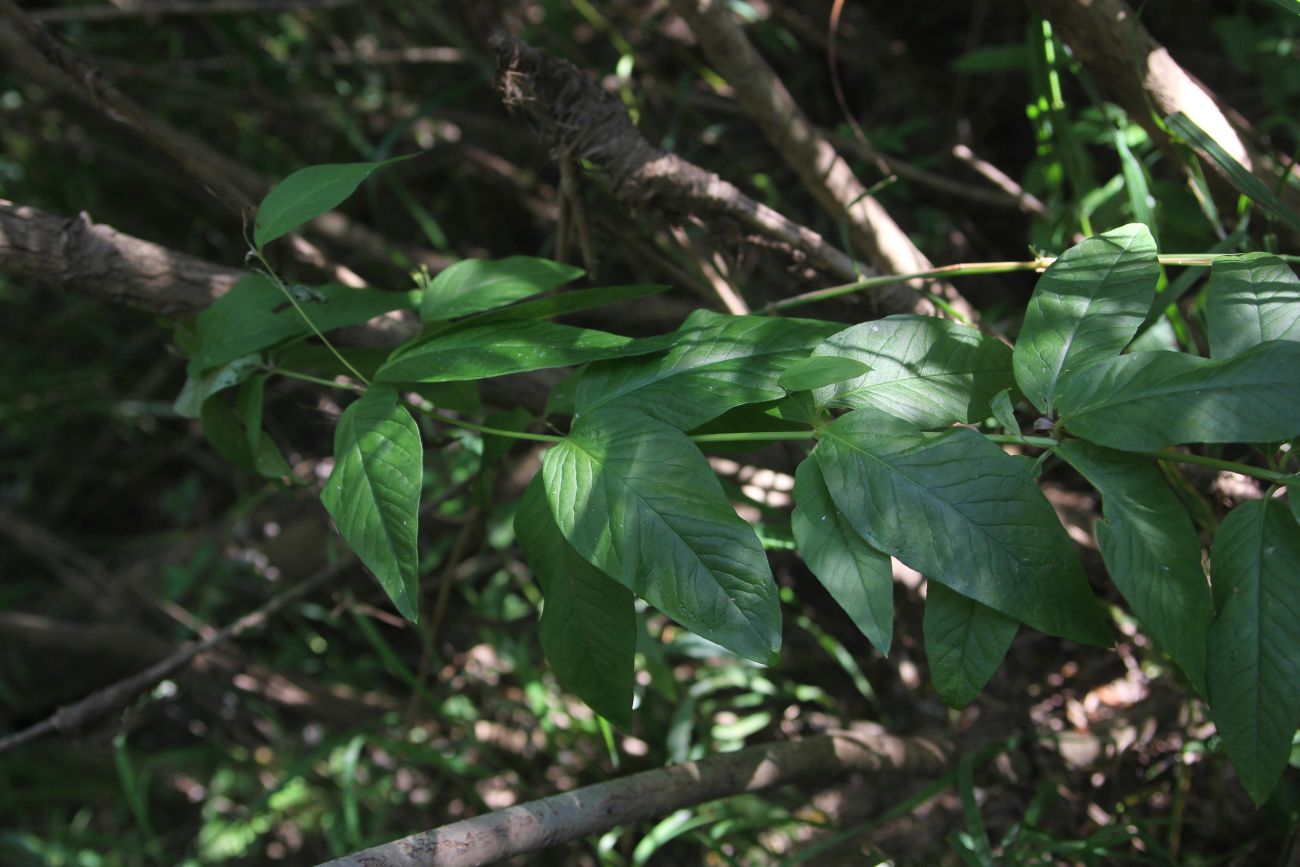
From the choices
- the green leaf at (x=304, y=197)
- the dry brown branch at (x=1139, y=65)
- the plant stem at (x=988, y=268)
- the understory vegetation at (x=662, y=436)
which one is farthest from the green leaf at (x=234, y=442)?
the dry brown branch at (x=1139, y=65)

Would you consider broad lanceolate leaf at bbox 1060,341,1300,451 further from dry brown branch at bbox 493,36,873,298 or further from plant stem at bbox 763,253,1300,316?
dry brown branch at bbox 493,36,873,298

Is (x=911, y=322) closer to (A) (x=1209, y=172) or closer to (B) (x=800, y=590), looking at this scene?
(A) (x=1209, y=172)

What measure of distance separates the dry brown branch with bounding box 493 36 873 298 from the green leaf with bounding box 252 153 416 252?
0.25 m

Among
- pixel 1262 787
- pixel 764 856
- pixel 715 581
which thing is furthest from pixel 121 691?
pixel 1262 787

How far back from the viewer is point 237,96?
1958mm

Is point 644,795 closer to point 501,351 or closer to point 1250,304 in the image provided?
point 501,351

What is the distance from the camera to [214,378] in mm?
966

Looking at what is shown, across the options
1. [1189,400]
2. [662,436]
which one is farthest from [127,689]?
[1189,400]

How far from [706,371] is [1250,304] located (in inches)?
16.1

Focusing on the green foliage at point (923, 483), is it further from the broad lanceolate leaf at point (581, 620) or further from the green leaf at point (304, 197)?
the green leaf at point (304, 197)

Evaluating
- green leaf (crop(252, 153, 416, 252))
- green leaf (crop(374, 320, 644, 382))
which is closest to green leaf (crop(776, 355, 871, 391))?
green leaf (crop(374, 320, 644, 382))

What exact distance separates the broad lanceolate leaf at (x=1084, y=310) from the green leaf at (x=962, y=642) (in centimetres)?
16

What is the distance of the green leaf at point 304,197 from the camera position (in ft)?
2.75

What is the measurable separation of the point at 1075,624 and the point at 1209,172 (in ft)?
2.25
